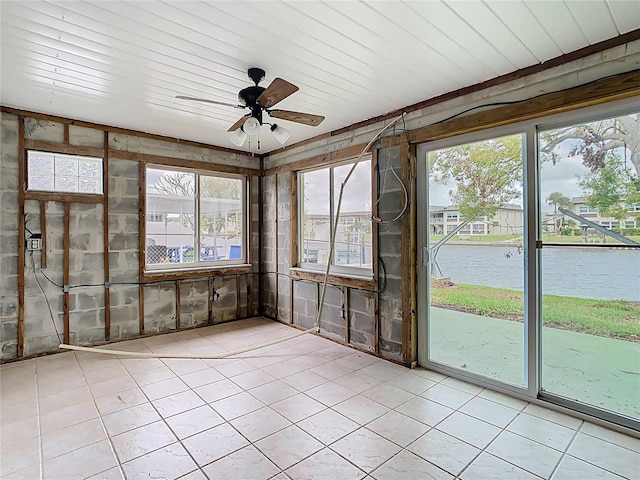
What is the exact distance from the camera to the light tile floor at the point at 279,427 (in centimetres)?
197

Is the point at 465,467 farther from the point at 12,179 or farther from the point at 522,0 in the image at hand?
the point at 12,179

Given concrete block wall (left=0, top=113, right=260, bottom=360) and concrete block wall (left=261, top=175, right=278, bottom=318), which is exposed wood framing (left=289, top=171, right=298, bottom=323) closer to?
concrete block wall (left=261, top=175, right=278, bottom=318)

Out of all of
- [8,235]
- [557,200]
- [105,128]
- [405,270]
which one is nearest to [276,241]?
[405,270]

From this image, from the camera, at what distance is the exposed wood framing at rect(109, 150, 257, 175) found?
422 centimetres

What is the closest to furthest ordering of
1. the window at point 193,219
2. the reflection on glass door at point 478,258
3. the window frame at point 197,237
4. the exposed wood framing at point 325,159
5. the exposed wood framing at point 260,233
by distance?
the reflection on glass door at point 478,258 < the exposed wood framing at point 325,159 < the window frame at point 197,237 < the window at point 193,219 < the exposed wood framing at point 260,233

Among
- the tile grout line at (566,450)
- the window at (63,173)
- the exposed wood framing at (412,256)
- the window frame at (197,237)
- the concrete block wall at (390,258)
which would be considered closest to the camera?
the tile grout line at (566,450)

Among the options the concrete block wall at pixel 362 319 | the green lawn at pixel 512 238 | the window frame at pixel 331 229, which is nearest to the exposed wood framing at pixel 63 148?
the window frame at pixel 331 229

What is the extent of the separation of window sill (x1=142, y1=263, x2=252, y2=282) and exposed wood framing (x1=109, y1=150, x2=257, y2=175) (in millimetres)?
1425

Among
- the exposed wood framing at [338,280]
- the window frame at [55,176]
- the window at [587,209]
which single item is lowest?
the exposed wood framing at [338,280]

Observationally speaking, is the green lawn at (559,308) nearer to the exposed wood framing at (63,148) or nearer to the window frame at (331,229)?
the window frame at (331,229)

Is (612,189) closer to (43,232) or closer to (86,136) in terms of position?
(86,136)

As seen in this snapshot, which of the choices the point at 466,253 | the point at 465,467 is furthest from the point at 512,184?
the point at 465,467

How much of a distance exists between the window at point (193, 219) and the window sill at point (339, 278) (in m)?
1.12

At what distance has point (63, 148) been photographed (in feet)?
12.5
